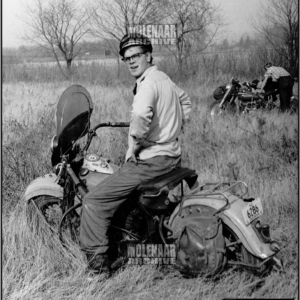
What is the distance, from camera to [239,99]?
21.0ft

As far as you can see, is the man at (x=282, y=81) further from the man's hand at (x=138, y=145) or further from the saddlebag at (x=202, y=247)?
the saddlebag at (x=202, y=247)

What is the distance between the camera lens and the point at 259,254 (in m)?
2.56

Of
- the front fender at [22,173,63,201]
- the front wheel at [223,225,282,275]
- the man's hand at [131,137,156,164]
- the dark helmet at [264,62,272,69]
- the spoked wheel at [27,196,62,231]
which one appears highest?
the dark helmet at [264,62,272,69]

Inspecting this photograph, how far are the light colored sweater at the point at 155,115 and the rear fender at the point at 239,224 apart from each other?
1.42 ft

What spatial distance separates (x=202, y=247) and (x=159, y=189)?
448 mm

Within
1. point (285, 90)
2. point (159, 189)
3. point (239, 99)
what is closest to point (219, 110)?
point (239, 99)

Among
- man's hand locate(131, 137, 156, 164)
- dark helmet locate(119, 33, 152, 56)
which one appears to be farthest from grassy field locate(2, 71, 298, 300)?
dark helmet locate(119, 33, 152, 56)

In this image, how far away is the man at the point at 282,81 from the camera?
518 cm

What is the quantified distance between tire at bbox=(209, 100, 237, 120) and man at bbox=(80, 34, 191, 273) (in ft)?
9.66

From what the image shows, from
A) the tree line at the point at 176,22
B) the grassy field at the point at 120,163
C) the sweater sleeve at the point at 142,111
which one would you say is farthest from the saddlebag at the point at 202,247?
the tree line at the point at 176,22

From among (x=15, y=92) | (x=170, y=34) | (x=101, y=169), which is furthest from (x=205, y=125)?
(x=15, y=92)

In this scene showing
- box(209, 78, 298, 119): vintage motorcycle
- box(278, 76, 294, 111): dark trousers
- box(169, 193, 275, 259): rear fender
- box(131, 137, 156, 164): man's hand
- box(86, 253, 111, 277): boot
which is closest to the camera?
box(169, 193, 275, 259): rear fender

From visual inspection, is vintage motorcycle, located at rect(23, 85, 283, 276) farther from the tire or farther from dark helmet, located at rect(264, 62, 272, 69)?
the tire

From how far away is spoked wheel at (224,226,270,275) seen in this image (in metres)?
2.63
